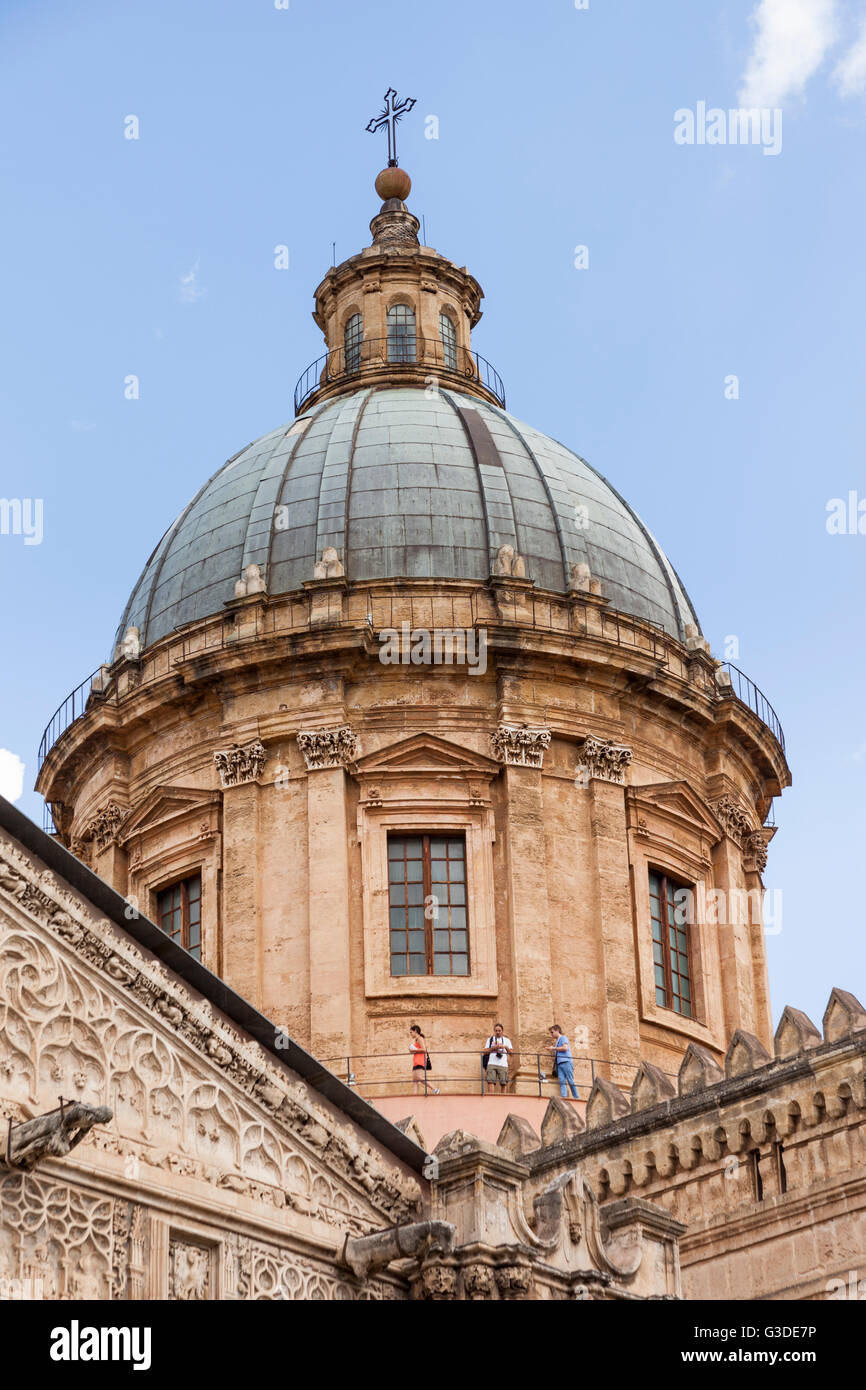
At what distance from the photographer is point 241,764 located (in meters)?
41.4

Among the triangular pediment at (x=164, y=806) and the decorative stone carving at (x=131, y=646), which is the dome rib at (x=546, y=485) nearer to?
the triangular pediment at (x=164, y=806)

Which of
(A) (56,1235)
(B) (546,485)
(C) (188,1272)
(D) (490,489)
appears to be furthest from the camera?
(B) (546,485)

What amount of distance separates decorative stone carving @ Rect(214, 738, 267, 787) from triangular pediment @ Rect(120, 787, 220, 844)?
1.61ft

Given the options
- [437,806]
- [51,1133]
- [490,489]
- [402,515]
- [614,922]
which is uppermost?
[490,489]

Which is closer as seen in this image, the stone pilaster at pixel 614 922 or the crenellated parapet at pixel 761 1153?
the crenellated parapet at pixel 761 1153

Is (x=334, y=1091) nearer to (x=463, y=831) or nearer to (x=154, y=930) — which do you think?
(x=154, y=930)

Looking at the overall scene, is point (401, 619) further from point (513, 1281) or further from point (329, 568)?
point (513, 1281)

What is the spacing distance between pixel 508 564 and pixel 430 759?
462 centimetres

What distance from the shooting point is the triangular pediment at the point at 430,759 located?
40562 millimetres

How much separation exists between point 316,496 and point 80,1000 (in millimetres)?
27749

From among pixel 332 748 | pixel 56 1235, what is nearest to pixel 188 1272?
pixel 56 1235

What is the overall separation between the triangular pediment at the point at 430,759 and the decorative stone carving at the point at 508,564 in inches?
154

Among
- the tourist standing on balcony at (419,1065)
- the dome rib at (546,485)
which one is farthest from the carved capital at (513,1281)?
the dome rib at (546,485)

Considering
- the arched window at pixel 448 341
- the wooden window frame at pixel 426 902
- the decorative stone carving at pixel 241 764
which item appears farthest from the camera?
the arched window at pixel 448 341
